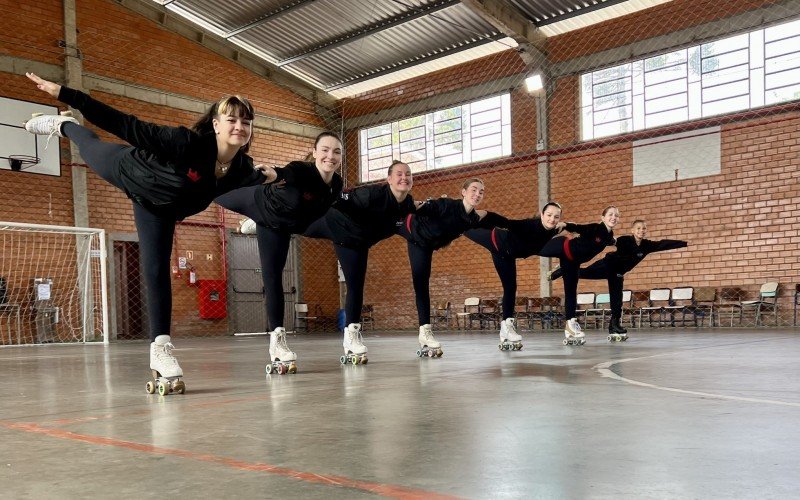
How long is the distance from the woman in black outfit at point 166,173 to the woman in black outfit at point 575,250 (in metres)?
4.72

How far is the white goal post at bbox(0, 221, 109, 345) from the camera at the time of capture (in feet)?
43.2

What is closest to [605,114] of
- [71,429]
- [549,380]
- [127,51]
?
[127,51]

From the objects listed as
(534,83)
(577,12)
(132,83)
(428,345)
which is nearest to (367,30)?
(534,83)

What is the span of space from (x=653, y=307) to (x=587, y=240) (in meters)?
Answer: 7.08

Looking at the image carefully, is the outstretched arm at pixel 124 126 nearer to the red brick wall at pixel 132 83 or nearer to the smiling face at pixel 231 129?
the smiling face at pixel 231 129

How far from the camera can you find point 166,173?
11.3 feet

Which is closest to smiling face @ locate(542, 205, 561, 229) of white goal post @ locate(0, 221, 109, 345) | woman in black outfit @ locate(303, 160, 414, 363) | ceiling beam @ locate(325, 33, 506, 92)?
woman in black outfit @ locate(303, 160, 414, 363)

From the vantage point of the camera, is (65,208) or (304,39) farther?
(304,39)

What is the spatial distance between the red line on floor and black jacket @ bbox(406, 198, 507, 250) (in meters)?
4.07

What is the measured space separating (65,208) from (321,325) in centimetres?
773

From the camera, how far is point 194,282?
54.4 feet

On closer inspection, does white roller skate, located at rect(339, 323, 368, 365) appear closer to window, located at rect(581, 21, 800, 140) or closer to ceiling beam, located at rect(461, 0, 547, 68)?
ceiling beam, located at rect(461, 0, 547, 68)

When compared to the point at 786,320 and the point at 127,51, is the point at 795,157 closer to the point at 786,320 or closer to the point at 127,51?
the point at 786,320

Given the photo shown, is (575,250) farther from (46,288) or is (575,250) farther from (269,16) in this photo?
(269,16)
